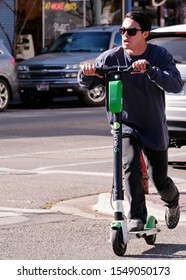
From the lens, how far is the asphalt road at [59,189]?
348 inches

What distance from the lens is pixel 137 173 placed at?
341 inches

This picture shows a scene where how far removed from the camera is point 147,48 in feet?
28.9

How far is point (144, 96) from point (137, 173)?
2.02 feet

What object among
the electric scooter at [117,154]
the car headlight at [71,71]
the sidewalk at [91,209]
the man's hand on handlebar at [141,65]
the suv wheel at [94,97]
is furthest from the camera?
the suv wheel at [94,97]

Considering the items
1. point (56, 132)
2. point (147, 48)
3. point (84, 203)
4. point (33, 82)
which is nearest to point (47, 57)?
point (33, 82)

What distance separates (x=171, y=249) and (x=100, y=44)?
693 inches

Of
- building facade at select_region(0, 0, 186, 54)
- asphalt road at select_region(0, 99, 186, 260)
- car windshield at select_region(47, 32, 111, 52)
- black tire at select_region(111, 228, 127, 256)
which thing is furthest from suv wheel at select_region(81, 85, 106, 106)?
black tire at select_region(111, 228, 127, 256)

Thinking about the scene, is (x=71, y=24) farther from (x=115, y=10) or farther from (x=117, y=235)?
(x=117, y=235)

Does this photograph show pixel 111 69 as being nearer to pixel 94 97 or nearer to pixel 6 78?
pixel 6 78

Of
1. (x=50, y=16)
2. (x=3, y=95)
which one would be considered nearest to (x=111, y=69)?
(x=3, y=95)

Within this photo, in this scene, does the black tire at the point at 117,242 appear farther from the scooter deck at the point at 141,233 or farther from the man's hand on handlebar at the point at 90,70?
the man's hand on handlebar at the point at 90,70

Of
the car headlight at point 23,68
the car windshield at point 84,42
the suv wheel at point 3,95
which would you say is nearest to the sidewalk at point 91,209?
the suv wheel at point 3,95

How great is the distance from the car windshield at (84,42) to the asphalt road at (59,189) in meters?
4.46

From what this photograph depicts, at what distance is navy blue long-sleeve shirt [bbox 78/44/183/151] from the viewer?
866cm
